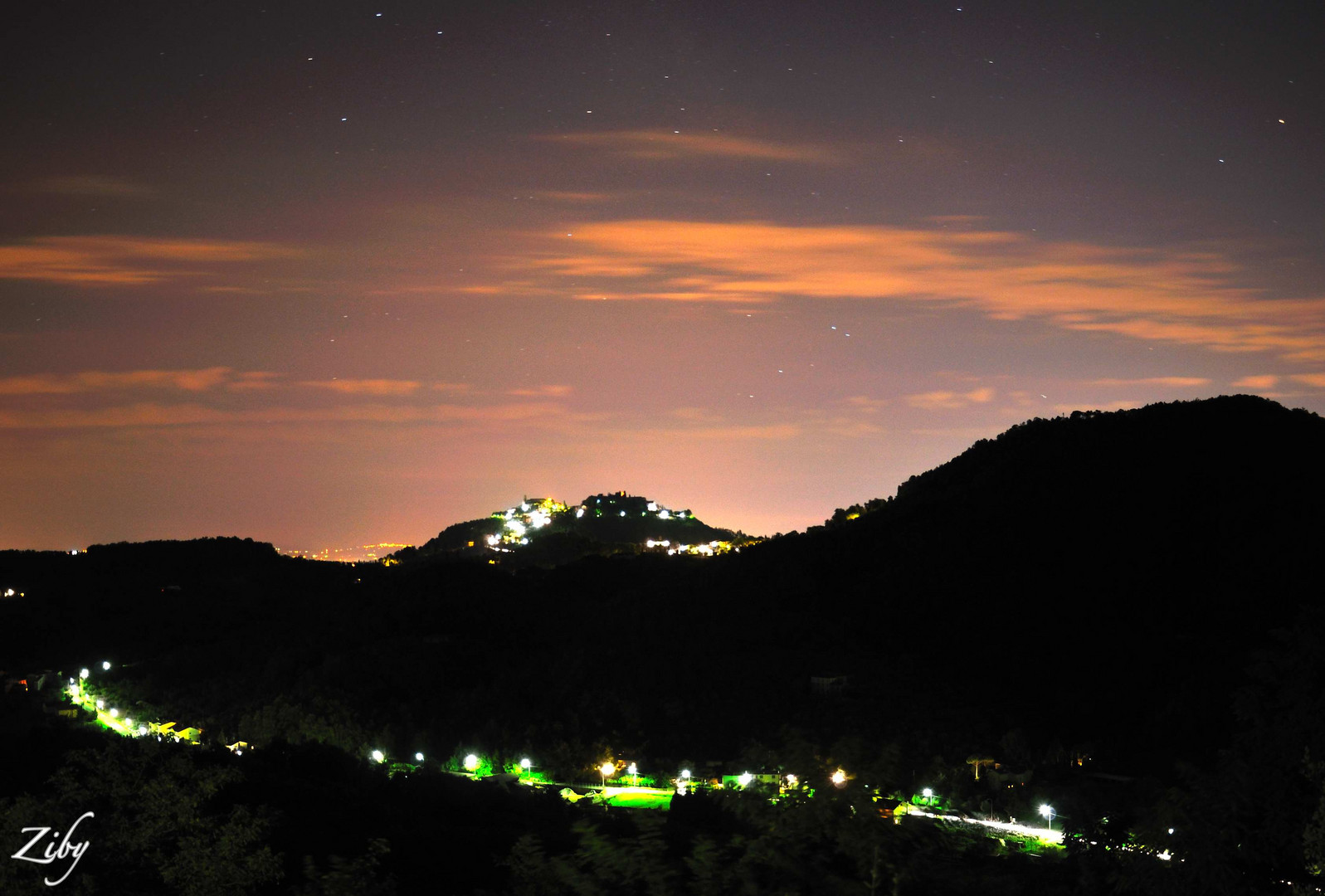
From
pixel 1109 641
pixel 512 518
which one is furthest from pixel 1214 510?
pixel 512 518

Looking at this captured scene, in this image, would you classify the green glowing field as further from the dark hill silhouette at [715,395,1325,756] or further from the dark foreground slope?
the dark hill silhouette at [715,395,1325,756]

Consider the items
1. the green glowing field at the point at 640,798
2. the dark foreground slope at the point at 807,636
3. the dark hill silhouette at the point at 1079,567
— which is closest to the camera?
the green glowing field at the point at 640,798

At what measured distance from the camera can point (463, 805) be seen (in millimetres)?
30000

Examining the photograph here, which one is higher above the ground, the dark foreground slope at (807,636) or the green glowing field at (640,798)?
the dark foreground slope at (807,636)

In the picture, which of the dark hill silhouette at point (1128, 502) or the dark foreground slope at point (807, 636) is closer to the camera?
the dark foreground slope at point (807, 636)

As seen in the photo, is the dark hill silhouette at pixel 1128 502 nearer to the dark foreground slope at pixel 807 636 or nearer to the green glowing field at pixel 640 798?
the dark foreground slope at pixel 807 636
